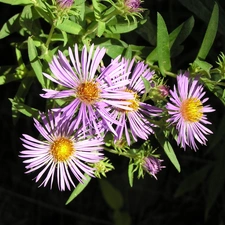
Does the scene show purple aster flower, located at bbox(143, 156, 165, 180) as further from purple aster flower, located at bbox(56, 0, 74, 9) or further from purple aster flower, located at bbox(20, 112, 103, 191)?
purple aster flower, located at bbox(56, 0, 74, 9)

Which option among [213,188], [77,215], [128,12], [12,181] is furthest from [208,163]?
[128,12]

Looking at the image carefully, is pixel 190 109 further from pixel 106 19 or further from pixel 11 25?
pixel 11 25

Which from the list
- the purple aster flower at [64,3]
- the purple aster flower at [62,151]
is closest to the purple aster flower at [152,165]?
the purple aster flower at [62,151]

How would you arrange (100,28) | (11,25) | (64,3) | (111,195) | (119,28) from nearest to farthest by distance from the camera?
(64,3)
(100,28)
(119,28)
(11,25)
(111,195)

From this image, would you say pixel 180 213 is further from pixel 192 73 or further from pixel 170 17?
pixel 192 73

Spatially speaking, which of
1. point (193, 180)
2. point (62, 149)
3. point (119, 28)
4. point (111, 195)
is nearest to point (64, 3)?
point (119, 28)

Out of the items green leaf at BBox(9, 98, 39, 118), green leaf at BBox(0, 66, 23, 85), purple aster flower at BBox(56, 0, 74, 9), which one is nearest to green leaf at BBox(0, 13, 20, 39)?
green leaf at BBox(0, 66, 23, 85)

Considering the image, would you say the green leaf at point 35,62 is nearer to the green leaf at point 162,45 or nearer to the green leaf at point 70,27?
the green leaf at point 70,27

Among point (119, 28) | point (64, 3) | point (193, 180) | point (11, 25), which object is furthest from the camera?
point (193, 180)
